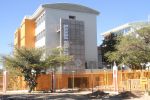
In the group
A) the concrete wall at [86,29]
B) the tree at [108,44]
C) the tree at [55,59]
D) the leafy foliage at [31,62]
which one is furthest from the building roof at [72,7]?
the leafy foliage at [31,62]

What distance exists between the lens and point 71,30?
61000 mm

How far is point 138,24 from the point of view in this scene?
37250 mm

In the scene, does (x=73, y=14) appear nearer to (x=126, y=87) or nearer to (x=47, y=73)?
(x=47, y=73)

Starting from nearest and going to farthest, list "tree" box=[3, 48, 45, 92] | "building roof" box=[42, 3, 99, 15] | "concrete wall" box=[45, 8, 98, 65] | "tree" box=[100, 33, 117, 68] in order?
"tree" box=[3, 48, 45, 92]
"concrete wall" box=[45, 8, 98, 65]
"building roof" box=[42, 3, 99, 15]
"tree" box=[100, 33, 117, 68]

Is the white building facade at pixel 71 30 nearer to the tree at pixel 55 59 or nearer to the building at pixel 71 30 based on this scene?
the building at pixel 71 30

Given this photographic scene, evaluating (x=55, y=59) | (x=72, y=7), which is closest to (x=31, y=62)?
(x=55, y=59)

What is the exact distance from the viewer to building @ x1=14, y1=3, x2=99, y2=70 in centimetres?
6072

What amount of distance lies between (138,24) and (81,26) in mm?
25692

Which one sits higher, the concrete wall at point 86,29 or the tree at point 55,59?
the concrete wall at point 86,29

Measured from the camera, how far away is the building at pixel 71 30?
60719 millimetres

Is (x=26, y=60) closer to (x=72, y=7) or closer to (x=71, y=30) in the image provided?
(x=71, y=30)

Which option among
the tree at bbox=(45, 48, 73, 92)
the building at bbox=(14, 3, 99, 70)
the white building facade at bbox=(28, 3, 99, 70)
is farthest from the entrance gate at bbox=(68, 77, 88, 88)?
the tree at bbox=(45, 48, 73, 92)

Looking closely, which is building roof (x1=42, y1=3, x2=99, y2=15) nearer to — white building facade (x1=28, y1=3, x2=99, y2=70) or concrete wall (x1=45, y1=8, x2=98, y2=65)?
white building facade (x1=28, y1=3, x2=99, y2=70)

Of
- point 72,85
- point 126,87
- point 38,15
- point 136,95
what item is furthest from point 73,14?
point 136,95
